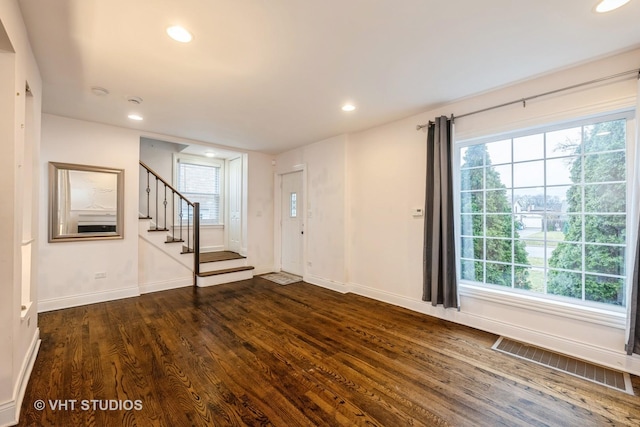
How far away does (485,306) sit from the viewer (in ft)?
9.84

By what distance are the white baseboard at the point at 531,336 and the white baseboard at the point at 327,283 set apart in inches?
28.6

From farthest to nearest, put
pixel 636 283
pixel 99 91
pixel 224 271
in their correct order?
pixel 224 271, pixel 99 91, pixel 636 283

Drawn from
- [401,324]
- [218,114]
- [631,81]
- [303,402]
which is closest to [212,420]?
[303,402]

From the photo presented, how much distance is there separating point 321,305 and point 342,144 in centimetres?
255

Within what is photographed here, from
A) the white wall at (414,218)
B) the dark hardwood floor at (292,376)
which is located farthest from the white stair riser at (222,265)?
the dark hardwood floor at (292,376)

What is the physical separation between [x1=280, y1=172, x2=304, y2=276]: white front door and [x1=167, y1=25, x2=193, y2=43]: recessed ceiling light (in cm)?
350

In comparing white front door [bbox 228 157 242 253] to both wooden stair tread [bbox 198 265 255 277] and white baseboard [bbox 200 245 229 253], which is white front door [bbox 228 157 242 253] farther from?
wooden stair tread [bbox 198 265 255 277]

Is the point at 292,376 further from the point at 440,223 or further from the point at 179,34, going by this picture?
the point at 179,34

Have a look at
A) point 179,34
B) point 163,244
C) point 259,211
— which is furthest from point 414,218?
point 163,244

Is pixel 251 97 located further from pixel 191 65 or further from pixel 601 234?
pixel 601 234

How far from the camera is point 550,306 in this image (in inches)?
101

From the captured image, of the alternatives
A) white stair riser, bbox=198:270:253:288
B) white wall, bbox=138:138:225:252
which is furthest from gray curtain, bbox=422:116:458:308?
white wall, bbox=138:138:225:252

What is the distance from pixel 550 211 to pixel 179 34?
12.0 feet

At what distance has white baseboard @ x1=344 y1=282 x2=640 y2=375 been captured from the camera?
2229 millimetres
